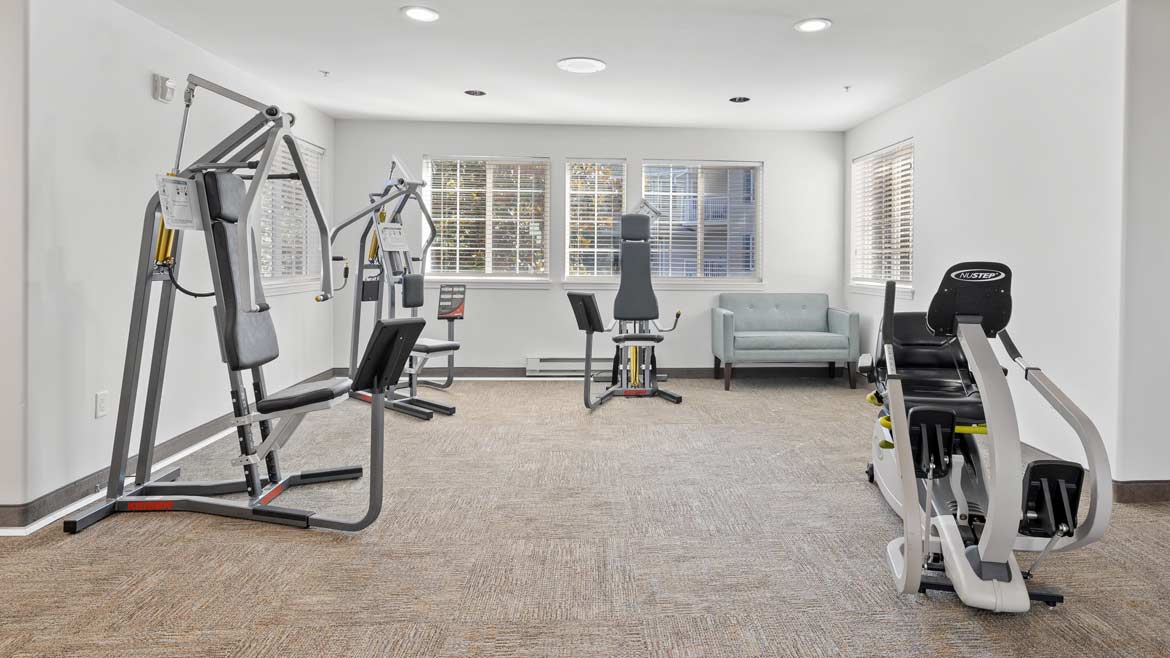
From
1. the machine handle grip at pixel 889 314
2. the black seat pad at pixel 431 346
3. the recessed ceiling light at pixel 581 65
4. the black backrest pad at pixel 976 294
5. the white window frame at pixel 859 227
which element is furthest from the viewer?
the white window frame at pixel 859 227

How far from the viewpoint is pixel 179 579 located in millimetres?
2527

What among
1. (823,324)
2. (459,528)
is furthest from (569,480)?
(823,324)

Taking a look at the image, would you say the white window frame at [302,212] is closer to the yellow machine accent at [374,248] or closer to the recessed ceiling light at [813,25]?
the yellow machine accent at [374,248]

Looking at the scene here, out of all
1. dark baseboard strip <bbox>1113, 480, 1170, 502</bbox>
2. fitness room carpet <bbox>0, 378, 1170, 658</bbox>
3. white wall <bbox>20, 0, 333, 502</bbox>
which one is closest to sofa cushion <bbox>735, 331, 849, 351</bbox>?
fitness room carpet <bbox>0, 378, 1170, 658</bbox>


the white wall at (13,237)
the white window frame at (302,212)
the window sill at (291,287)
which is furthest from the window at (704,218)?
the white wall at (13,237)

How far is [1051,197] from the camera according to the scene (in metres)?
4.07

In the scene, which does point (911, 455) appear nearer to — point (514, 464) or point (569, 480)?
point (569, 480)

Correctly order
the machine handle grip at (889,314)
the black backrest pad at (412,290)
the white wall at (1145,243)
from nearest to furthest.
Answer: the machine handle grip at (889,314) < the white wall at (1145,243) < the black backrest pad at (412,290)

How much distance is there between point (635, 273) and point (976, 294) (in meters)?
3.80

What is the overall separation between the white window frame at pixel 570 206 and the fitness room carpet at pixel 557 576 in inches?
127

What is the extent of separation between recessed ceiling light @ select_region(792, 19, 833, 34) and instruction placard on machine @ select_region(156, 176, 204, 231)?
10.1ft

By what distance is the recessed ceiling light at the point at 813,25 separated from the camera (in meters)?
3.94

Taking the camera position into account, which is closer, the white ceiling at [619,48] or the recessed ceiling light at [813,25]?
the white ceiling at [619,48]

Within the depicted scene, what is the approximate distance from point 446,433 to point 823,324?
3974mm
